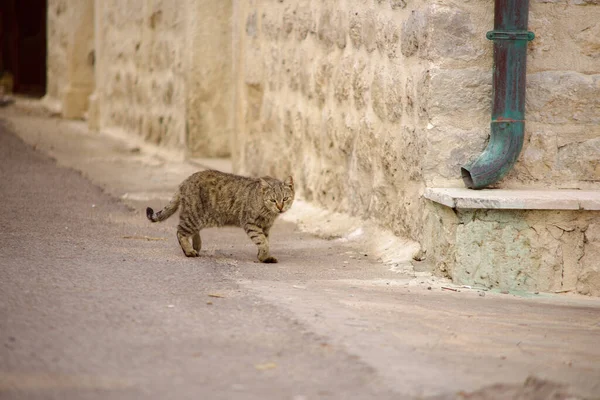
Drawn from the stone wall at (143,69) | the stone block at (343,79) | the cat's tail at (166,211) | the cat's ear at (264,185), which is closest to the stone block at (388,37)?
the stone block at (343,79)

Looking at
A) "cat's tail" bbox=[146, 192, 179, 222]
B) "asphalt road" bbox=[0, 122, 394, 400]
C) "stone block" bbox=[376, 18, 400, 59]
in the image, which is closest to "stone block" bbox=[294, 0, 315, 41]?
"stone block" bbox=[376, 18, 400, 59]

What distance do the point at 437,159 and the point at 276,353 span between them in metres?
2.08

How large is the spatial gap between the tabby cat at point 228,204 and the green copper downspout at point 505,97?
1.30 m

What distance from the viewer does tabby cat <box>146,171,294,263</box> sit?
6.29 m

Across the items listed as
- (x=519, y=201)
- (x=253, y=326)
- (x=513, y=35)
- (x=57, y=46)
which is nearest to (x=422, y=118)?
(x=513, y=35)

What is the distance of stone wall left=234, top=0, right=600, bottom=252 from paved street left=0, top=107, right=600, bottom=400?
60 centimetres

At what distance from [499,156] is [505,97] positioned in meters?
0.32

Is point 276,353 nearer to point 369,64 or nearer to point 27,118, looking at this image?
point 369,64

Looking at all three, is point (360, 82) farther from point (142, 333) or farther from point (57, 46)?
point (57, 46)

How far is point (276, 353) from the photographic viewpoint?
4.06 metres

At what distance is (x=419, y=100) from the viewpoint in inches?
233

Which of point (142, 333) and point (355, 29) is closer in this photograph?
point (142, 333)

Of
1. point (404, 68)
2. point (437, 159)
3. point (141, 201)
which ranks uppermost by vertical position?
point (404, 68)

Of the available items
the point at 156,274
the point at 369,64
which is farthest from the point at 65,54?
the point at 156,274
